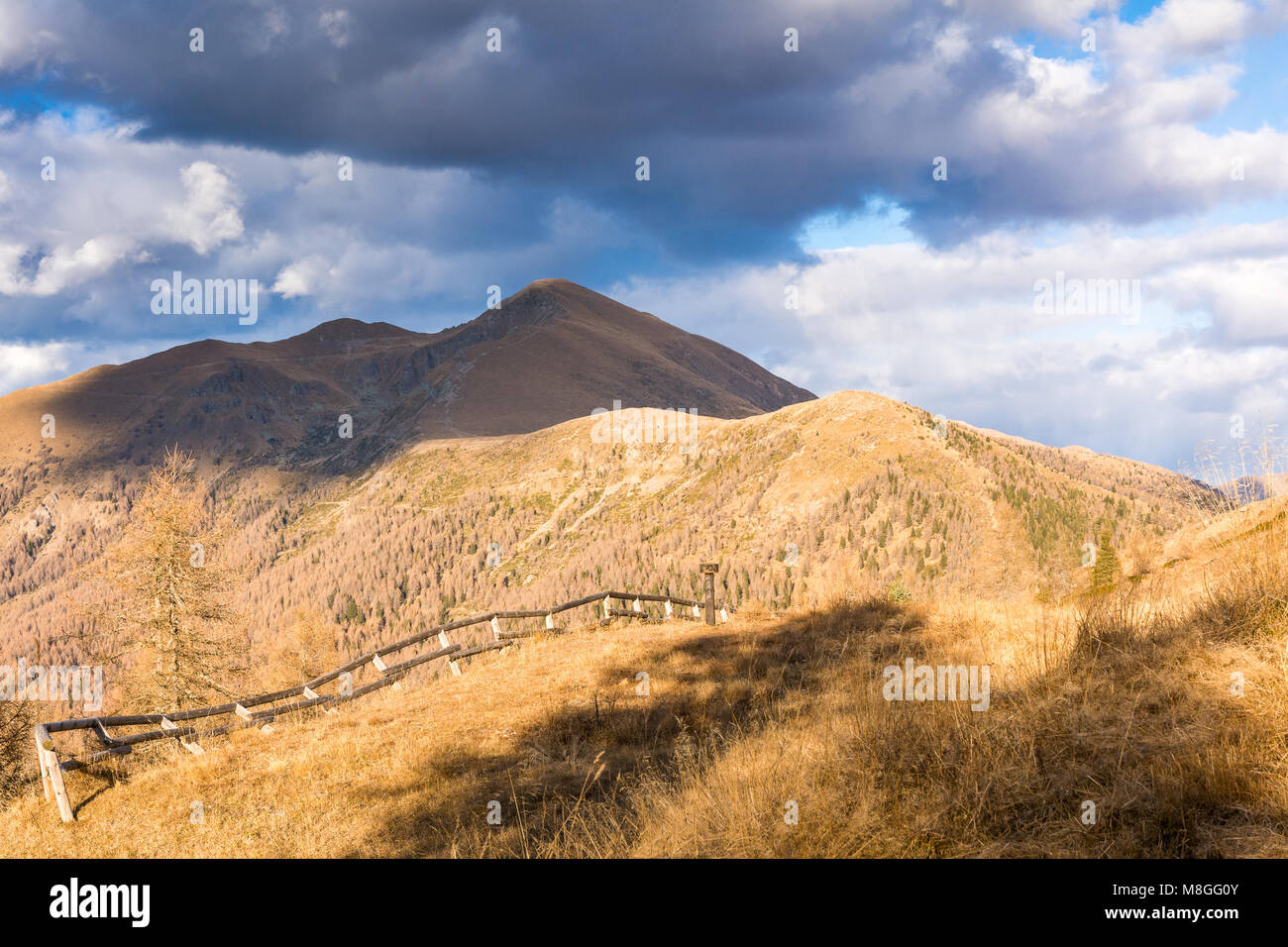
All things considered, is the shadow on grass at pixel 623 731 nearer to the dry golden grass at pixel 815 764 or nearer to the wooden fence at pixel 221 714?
the dry golden grass at pixel 815 764

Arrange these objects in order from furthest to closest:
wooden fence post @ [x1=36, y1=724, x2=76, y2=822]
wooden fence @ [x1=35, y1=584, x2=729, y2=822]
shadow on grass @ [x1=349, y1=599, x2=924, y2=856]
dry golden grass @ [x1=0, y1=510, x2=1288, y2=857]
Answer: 1. wooden fence @ [x1=35, y1=584, x2=729, y2=822]
2. wooden fence post @ [x1=36, y1=724, x2=76, y2=822]
3. shadow on grass @ [x1=349, y1=599, x2=924, y2=856]
4. dry golden grass @ [x1=0, y1=510, x2=1288, y2=857]

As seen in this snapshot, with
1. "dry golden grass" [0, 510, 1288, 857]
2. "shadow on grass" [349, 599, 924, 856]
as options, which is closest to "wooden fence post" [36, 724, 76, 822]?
"dry golden grass" [0, 510, 1288, 857]

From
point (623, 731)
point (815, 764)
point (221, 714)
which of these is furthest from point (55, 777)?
point (815, 764)

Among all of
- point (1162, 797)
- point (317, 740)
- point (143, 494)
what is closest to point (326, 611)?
point (143, 494)

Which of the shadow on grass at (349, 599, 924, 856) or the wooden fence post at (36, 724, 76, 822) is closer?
the shadow on grass at (349, 599, 924, 856)

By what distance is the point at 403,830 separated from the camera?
27.1ft

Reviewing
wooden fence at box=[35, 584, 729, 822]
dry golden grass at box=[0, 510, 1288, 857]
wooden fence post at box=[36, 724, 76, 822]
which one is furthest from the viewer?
wooden fence at box=[35, 584, 729, 822]

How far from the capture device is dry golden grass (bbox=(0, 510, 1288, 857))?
15.3 ft

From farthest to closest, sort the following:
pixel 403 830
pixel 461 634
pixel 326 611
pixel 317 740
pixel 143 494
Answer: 1. pixel 326 611
2. pixel 461 634
3. pixel 143 494
4. pixel 317 740
5. pixel 403 830

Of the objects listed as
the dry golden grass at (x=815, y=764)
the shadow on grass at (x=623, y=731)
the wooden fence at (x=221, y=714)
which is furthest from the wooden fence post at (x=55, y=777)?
the shadow on grass at (x=623, y=731)

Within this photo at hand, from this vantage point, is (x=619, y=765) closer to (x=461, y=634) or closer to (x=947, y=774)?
(x=947, y=774)

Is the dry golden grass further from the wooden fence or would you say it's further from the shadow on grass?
the wooden fence

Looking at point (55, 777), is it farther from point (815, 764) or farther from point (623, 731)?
point (815, 764)
